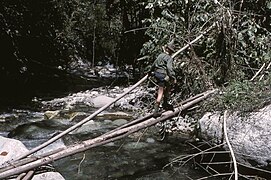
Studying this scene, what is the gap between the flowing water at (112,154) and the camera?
23.2ft

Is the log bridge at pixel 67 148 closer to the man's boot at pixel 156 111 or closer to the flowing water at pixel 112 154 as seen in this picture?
the man's boot at pixel 156 111

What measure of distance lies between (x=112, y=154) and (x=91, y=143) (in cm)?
217

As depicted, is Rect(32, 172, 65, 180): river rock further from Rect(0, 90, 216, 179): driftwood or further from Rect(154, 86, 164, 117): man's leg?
Rect(154, 86, 164, 117): man's leg

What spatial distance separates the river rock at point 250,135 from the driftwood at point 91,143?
2.59ft

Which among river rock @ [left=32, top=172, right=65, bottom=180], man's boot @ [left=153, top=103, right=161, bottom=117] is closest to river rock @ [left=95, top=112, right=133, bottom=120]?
man's boot @ [left=153, top=103, right=161, bottom=117]

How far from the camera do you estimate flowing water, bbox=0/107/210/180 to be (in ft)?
23.2

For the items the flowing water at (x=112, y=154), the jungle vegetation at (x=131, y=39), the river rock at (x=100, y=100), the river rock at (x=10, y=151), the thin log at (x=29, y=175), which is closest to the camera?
the thin log at (x=29, y=175)

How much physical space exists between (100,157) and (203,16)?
3817 mm

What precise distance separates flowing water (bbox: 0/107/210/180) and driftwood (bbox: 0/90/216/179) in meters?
0.66

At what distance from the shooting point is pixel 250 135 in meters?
5.91

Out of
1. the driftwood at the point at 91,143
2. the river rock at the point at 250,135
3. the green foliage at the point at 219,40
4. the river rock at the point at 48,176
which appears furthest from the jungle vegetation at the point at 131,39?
the river rock at the point at 48,176

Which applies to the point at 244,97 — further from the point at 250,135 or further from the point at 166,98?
the point at 166,98

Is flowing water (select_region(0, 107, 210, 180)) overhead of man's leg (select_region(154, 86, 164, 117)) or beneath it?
beneath

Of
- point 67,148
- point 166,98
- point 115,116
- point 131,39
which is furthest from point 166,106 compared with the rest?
point 131,39
